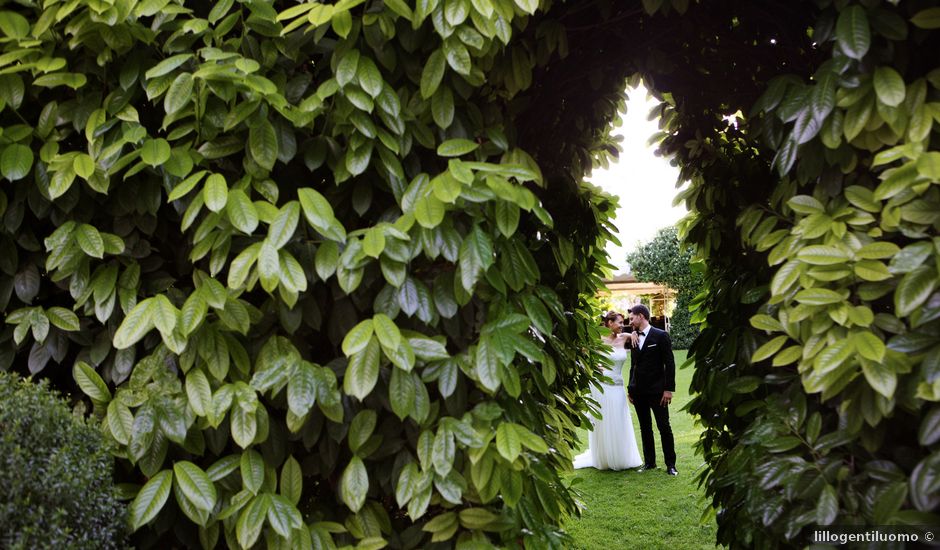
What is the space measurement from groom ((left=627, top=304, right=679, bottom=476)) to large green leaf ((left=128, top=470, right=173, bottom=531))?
16.9 ft

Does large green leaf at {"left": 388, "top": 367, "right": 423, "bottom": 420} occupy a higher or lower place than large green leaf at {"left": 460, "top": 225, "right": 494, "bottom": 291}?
lower

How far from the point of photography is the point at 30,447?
1.48 meters

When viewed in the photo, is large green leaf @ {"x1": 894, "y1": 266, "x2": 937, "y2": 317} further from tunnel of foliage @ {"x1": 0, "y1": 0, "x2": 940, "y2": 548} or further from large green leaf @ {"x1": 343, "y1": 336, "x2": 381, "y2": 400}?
large green leaf @ {"x1": 343, "y1": 336, "x2": 381, "y2": 400}

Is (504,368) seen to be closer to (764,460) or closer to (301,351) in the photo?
(301,351)

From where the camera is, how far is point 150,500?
1601mm

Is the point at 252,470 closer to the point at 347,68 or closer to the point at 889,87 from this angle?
the point at 347,68

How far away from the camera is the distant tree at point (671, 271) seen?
62.4ft

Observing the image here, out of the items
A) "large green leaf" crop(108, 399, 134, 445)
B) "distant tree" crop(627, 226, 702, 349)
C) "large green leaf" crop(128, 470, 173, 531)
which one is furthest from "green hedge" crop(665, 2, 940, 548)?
"distant tree" crop(627, 226, 702, 349)

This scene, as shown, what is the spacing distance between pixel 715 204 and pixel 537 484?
2.04 m

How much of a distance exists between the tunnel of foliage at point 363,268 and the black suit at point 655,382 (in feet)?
13.7

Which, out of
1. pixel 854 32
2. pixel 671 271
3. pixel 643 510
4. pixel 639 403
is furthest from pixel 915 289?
pixel 671 271

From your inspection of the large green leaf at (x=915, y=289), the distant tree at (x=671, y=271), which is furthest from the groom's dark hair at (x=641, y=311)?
the distant tree at (x=671, y=271)

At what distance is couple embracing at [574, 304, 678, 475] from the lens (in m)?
6.17

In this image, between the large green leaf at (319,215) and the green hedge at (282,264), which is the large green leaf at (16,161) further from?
the large green leaf at (319,215)
